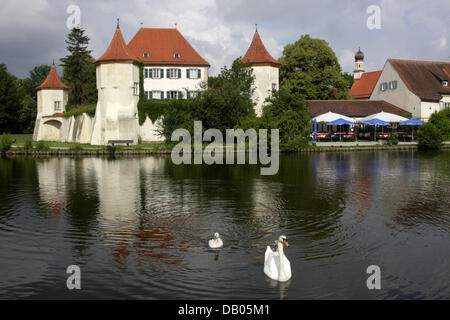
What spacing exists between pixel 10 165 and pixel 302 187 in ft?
75.0

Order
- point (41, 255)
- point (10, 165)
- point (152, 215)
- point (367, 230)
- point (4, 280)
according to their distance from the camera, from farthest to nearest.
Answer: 1. point (10, 165)
2. point (152, 215)
3. point (367, 230)
4. point (41, 255)
5. point (4, 280)

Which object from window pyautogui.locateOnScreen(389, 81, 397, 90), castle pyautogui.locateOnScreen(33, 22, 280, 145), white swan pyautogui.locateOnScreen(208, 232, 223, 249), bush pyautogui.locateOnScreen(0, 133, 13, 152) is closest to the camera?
white swan pyautogui.locateOnScreen(208, 232, 223, 249)

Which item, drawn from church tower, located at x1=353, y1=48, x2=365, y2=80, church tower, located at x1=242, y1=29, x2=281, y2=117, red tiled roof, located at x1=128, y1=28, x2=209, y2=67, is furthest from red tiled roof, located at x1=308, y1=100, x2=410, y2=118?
church tower, located at x1=353, y1=48, x2=365, y2=80

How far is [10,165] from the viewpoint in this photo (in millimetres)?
33562

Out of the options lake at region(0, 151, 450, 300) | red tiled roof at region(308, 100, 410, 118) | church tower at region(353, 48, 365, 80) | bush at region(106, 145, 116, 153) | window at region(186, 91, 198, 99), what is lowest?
lake at region(0, 151, 450, 300)

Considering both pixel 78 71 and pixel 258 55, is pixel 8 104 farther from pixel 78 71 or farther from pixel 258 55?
pixel 258 55

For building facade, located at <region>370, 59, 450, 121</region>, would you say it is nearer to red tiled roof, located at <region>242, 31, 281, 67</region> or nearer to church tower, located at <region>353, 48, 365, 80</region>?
red tiled roof, located at <region>242, 31, 281, 67</region>

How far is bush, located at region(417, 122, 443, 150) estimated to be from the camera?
47500 millimetres

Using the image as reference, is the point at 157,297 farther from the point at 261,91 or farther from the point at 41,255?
the point at 261,91

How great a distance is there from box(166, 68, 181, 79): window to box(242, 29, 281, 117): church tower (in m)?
8.12

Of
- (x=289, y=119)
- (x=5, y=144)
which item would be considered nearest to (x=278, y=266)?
(x=289, y=119)

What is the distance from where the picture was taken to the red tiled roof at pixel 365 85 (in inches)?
2798

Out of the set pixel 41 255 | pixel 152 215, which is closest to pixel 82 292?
pixel 41 255

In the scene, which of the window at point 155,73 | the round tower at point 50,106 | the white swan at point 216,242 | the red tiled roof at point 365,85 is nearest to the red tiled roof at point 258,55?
the window at point 155,73
